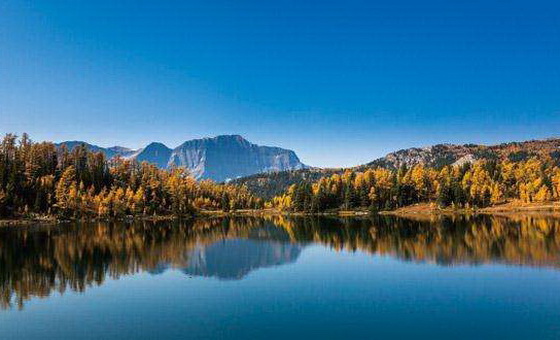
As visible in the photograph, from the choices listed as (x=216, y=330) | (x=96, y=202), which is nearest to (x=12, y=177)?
(x=96, y=202)

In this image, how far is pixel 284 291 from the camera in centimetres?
3994

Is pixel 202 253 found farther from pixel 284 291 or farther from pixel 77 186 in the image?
pixel 77 186

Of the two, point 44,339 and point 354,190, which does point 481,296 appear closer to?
point 44,339

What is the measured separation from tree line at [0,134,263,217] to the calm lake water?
230 ft

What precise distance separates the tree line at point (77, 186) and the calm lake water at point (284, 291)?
7021cm

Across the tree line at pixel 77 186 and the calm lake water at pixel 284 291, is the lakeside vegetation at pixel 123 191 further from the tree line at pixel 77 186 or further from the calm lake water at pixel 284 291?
the calm lake water at pixel 284 291

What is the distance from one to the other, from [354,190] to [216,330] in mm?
174612

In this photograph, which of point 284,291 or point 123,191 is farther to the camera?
point 123,191

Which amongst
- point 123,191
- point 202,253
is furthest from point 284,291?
point 123,191

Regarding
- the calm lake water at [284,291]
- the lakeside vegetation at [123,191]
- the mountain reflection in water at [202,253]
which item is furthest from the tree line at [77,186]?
the calm lake water at [284,291]

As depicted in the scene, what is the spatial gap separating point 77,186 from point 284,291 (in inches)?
5260

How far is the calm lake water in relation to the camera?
28.3 m

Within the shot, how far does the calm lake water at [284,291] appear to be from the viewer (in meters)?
28.3

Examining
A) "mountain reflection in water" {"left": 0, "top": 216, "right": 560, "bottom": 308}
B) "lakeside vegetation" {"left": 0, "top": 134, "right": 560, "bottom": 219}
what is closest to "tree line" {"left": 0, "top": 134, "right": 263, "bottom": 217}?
"lakeside vegetation" {"left": 0, "top": 134, "right": 560, "bottom": 219}
